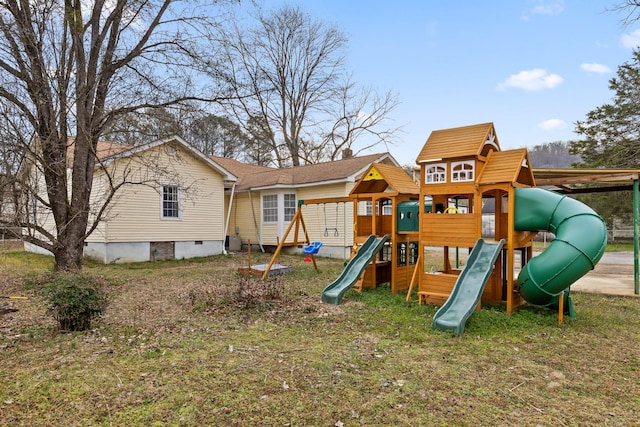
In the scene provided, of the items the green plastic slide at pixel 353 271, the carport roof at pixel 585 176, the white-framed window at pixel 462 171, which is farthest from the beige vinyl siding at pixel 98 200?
the carport roof at pixel 585 176

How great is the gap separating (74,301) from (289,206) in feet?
42.5

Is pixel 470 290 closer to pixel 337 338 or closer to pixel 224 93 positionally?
pixel 337 338

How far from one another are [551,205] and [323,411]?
5.51 meters

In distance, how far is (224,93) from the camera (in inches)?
449

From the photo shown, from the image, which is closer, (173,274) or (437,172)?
(437,172)

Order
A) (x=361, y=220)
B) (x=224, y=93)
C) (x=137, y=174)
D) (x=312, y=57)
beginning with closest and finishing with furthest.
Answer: (x=361, y=220), (x=224, y=93), (x=137, y=174), (x=312, y=57)

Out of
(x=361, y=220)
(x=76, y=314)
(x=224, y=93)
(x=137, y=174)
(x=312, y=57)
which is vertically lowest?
(x=76, y=314)

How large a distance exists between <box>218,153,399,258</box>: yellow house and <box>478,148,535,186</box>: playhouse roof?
8507 millimetres

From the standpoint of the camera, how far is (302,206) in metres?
17.4

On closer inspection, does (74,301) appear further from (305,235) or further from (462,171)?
(305,235)

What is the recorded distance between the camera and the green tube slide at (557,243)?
597 cm

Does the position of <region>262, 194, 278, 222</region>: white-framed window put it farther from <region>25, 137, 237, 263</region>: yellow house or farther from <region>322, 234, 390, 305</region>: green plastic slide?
<region>322, 234, 390, 305</region>: green plastic slide

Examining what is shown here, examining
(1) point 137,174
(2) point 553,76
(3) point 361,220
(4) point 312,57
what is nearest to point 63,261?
(1) point 137,174

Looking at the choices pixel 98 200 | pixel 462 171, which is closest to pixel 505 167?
pixel 462 171
